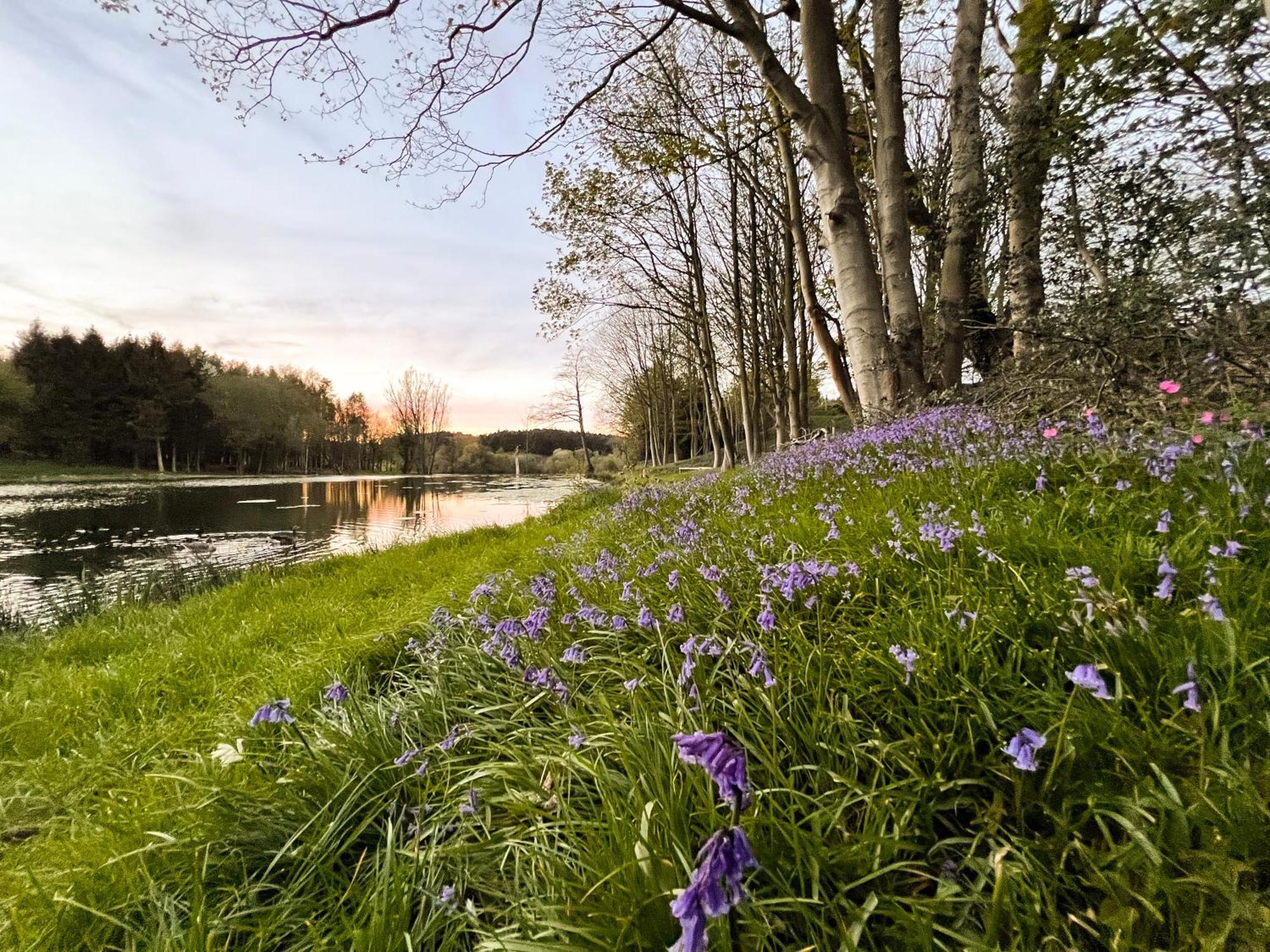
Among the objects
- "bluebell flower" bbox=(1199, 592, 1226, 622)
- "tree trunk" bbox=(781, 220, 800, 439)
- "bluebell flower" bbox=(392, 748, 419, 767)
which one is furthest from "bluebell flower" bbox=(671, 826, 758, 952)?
"tree trunk" bbox=(781, 220, 800, 439)

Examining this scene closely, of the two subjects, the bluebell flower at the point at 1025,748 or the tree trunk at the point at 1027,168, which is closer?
the bluebell flower at the point at 1025,748

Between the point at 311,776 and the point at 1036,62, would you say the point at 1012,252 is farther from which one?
the point at 311,776

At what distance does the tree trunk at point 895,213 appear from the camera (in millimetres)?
6555

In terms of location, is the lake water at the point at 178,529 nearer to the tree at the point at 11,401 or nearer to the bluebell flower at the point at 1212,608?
the tree at the point at 11,401

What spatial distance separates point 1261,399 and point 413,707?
5551mm

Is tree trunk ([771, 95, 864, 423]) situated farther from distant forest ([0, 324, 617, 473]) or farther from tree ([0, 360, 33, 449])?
tree ([0, 360, 33, 449])

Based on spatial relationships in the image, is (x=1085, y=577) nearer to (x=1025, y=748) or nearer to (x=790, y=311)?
(x=1025, y=748)

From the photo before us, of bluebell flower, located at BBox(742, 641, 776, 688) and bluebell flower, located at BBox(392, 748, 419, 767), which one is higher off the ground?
bluebell flower, located at BBox(742, 641, 776, 688)

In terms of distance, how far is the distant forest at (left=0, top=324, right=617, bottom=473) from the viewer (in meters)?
43.7

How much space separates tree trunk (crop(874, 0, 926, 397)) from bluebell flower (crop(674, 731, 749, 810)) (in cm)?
654

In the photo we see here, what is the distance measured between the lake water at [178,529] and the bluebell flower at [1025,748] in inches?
435

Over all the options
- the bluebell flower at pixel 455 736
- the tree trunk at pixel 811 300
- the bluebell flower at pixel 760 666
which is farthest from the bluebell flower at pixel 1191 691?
the tree trunk at pixel 811 300

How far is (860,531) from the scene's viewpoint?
259cm

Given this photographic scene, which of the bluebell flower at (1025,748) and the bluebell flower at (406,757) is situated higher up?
the bluebell flower at (1025,748)
